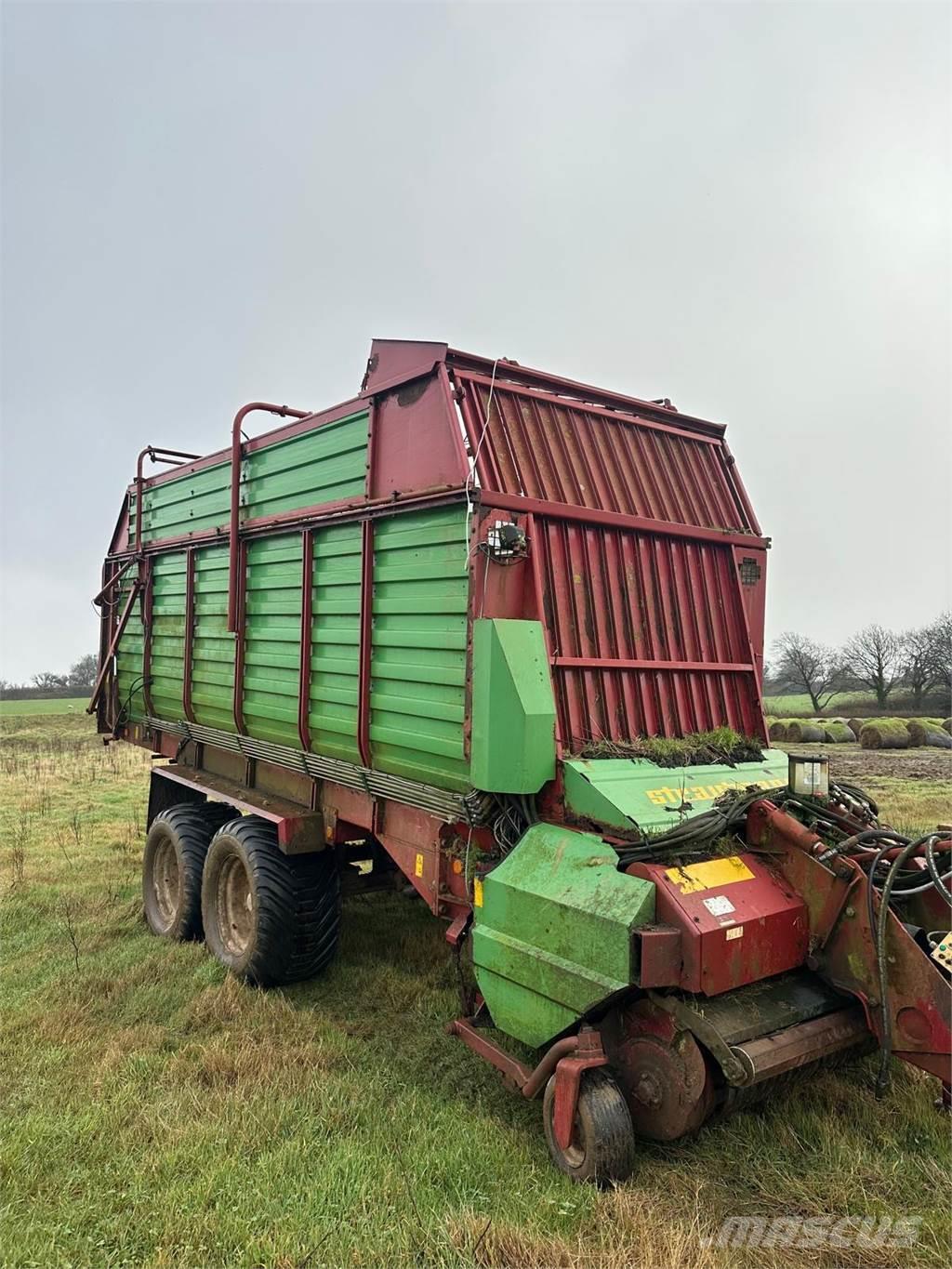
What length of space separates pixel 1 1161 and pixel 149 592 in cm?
512

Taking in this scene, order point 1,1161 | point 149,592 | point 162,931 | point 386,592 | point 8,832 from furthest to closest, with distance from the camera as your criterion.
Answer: point 8,832, point 149,592, point 162,931, point 386,592, point 1,1161

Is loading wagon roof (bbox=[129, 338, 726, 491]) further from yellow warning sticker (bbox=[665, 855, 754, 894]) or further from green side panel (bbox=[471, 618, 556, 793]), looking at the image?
yellow warning sticker (bbox=[665, 855, 754, 894])

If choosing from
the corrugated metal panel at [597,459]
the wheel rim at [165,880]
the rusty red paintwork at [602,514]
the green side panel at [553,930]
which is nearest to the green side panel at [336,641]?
the rusty red paintwork at [602,514]

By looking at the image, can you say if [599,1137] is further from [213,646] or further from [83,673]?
[83,673]

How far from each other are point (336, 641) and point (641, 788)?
209 cm

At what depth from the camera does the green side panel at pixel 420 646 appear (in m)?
3.92

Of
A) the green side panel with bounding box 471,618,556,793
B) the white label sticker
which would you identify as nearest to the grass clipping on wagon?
the green side panel with bounding box 471,618,556,793

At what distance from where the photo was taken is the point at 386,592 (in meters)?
4.49

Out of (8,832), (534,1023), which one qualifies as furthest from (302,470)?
(8,832)

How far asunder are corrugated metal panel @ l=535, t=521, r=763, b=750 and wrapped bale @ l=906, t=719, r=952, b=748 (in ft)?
57.5

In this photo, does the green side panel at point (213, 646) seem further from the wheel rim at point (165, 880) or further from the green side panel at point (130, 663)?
the green side panel at point (130, 663)

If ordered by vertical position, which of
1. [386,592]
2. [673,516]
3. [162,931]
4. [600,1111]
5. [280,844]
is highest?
[673,516]

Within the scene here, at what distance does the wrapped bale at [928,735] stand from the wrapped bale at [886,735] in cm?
22

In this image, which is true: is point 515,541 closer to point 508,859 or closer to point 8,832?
point 508,859
